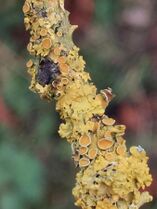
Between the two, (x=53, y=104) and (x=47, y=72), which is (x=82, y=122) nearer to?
(x=47, y=72)

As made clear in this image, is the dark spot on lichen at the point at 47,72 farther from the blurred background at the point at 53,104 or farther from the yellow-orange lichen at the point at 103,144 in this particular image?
the blurred background at the point at 53,104

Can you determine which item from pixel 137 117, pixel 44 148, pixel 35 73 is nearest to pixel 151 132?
pixel 137 117

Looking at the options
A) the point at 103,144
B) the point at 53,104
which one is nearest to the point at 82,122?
the point at 103,144

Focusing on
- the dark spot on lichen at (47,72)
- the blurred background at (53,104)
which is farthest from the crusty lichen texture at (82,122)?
the blurred background at (53,104)

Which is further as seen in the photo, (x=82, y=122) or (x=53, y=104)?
(x=53, y=104)

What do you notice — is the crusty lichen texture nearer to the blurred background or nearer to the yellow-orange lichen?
the yellow-orange lichen

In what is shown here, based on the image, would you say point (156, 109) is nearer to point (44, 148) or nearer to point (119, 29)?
point (119, 29)
